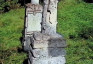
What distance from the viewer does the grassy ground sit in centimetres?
1016

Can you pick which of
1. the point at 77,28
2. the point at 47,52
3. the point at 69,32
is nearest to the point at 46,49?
the point at 47,52

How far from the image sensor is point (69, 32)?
45.4 feet

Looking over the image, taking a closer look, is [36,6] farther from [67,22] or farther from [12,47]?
[67,22]

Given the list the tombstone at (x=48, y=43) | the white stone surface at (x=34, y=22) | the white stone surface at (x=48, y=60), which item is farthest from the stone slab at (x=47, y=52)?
the white stone surface at (x=34, y=22)

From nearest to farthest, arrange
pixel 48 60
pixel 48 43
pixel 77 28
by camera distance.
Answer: pixel 48 43 < pixel 48 60 < pixel 77 28

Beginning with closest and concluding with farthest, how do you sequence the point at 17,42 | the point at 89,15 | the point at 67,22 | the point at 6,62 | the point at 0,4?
the point at 6,62 < the point at 17,42 < the point at 67,22 < the point at 89,15 < the point at 0,4

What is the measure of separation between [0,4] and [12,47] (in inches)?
351

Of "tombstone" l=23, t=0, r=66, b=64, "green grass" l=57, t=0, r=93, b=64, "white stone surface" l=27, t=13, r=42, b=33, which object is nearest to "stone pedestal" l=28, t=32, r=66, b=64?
"tombstone" l=23, t=0, r=66, b=64

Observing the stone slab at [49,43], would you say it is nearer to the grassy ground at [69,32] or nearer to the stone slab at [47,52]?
the stone slab at [47,52]

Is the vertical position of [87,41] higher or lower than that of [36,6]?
lower

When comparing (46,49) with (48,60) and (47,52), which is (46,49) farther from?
(48,60)

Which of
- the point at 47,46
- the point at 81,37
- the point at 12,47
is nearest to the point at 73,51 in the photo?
the point at 81,37

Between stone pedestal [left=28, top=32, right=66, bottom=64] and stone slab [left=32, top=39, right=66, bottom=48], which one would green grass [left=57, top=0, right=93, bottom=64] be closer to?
stone pedestal [left=28, top=32, right=66, bottom=64]

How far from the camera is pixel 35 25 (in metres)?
11.2
